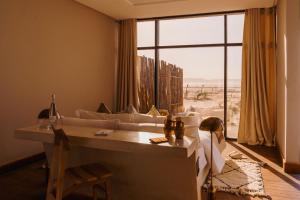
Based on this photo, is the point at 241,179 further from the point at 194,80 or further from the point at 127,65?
the point at 127,65

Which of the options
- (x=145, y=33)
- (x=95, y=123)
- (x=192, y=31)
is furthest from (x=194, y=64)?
(x=95, y=123)

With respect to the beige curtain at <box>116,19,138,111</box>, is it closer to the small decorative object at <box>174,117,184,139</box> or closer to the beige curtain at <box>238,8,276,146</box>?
the beige curtain at <box>238,8,276,146</box>

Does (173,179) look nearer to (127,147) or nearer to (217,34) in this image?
(127,147)

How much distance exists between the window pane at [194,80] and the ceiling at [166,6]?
84 cm

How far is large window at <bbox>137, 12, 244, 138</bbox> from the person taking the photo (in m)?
5.23

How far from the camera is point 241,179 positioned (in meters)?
3.17

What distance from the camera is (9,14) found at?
11.2ft

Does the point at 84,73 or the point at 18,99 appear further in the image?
the point at 84,73

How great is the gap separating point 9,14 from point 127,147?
272 cm

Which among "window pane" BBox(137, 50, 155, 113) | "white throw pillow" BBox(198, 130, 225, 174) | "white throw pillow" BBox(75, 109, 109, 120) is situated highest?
"window pane" BBox(137, 50, 155, 113)

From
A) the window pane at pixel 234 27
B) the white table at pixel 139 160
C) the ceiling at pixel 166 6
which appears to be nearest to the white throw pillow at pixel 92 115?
the white table at pixel 139 160

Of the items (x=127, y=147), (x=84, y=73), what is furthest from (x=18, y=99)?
(x=127, y=147)

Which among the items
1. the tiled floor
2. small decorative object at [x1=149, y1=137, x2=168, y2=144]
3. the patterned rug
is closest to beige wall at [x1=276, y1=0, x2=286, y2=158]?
the tiled floor

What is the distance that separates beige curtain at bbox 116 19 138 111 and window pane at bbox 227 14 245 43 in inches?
79.3
